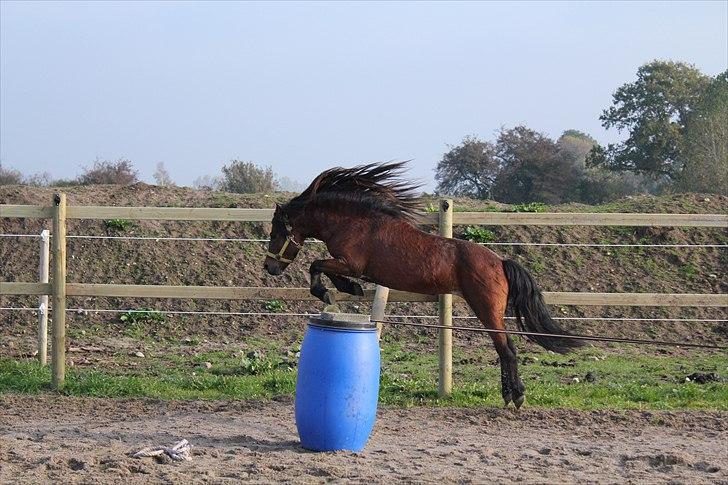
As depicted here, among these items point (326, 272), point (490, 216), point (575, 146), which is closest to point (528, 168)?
point (575, 146)

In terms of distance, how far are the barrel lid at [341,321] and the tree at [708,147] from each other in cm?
1906

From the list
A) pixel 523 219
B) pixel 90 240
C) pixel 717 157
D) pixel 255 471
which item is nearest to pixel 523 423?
pixel 523 219

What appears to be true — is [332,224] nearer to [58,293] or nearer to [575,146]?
[58,293]

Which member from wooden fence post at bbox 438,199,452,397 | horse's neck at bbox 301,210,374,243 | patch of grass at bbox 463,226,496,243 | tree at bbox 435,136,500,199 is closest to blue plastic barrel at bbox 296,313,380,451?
horse's neck at bbox 301,210,374,243

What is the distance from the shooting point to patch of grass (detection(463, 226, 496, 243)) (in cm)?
1417

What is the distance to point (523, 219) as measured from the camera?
793cm

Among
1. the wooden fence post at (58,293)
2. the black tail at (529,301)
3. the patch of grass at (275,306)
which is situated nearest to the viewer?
the black tail at (529,301)

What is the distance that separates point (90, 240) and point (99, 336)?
3241 millimetres

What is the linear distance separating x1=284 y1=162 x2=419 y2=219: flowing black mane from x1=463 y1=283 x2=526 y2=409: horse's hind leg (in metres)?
0.91

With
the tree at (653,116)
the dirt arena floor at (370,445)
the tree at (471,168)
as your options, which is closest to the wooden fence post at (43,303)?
the dirt arena floor at (370,445)

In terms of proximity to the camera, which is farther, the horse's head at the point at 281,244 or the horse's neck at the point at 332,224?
the horse's head at the point at 281,244

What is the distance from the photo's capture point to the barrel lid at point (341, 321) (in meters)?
5.95

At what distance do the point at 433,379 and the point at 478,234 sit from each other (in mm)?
5373

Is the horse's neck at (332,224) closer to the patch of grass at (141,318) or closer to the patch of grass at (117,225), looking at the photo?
the patch of grass at (141,318)
